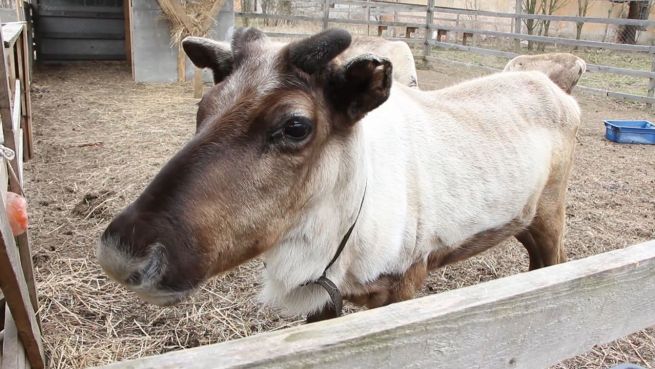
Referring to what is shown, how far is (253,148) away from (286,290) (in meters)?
0.86

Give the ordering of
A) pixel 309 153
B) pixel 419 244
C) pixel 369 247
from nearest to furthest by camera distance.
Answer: pixel 309 153
pixel 369 247
pixel 419 244

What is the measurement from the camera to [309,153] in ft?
6.79

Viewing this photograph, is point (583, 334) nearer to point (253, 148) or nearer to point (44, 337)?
point (253, 148)

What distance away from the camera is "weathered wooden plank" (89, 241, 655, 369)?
1155mm

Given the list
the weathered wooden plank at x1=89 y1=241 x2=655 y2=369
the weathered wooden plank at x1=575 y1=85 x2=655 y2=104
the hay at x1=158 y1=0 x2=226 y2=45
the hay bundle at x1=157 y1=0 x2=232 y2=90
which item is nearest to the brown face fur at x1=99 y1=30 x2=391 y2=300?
the weathered wooden plank at x1=89 y1=241 x2=655 y2=369

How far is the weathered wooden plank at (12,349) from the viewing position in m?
2.18

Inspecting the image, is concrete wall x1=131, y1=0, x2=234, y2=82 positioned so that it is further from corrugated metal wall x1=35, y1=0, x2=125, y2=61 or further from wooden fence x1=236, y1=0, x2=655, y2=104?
corrugated metal wall x1=35, y1=0, x2=125, y2=61

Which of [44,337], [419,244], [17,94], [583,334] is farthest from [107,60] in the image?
[583,334]

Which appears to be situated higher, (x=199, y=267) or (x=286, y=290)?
(x=199, y=267)

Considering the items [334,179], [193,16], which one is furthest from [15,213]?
[193,16]

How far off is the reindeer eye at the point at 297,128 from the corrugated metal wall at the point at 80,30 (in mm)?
13878

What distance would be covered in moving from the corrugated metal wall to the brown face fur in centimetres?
1342

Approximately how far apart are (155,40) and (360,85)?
413 inches

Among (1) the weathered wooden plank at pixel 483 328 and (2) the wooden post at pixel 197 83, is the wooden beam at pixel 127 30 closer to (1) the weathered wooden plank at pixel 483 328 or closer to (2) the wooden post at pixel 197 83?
(2) the wooden post at pixel 197 83
